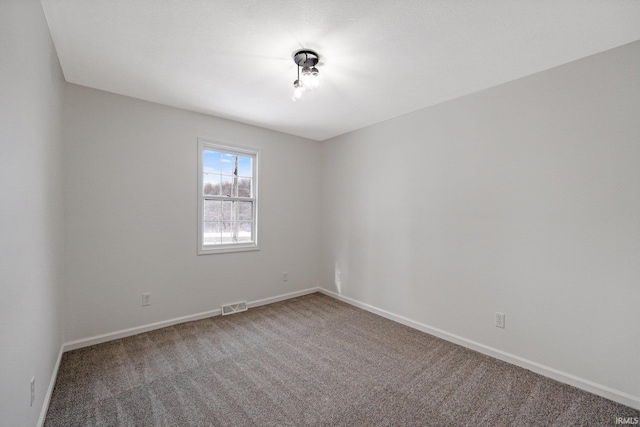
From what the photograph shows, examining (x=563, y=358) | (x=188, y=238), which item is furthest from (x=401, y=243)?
(x=188, y=238)

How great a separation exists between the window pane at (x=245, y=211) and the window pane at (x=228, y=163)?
1.56 ft

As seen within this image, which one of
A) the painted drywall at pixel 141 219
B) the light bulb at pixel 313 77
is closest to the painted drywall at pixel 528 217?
the light bulb at pixel 313 77

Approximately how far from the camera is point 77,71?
7.99 feet

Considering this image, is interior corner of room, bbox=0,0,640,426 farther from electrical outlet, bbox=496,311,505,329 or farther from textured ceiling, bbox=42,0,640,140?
textured ceiling, bbox=42,0,640,140

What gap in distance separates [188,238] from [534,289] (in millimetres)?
3617

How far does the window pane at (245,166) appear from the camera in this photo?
3924 mm

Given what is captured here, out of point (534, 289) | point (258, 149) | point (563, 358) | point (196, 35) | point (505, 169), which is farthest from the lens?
point (258, 149)

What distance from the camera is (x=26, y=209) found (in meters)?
1.47

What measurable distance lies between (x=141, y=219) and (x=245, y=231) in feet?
4.33

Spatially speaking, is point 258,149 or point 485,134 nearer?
point 485,134

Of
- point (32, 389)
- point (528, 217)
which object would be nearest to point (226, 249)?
point (32, 389)

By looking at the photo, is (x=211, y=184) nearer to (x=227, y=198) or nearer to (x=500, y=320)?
(x=227, y=198)

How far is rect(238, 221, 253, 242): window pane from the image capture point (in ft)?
12.9

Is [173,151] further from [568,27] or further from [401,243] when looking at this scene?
[568,27]
